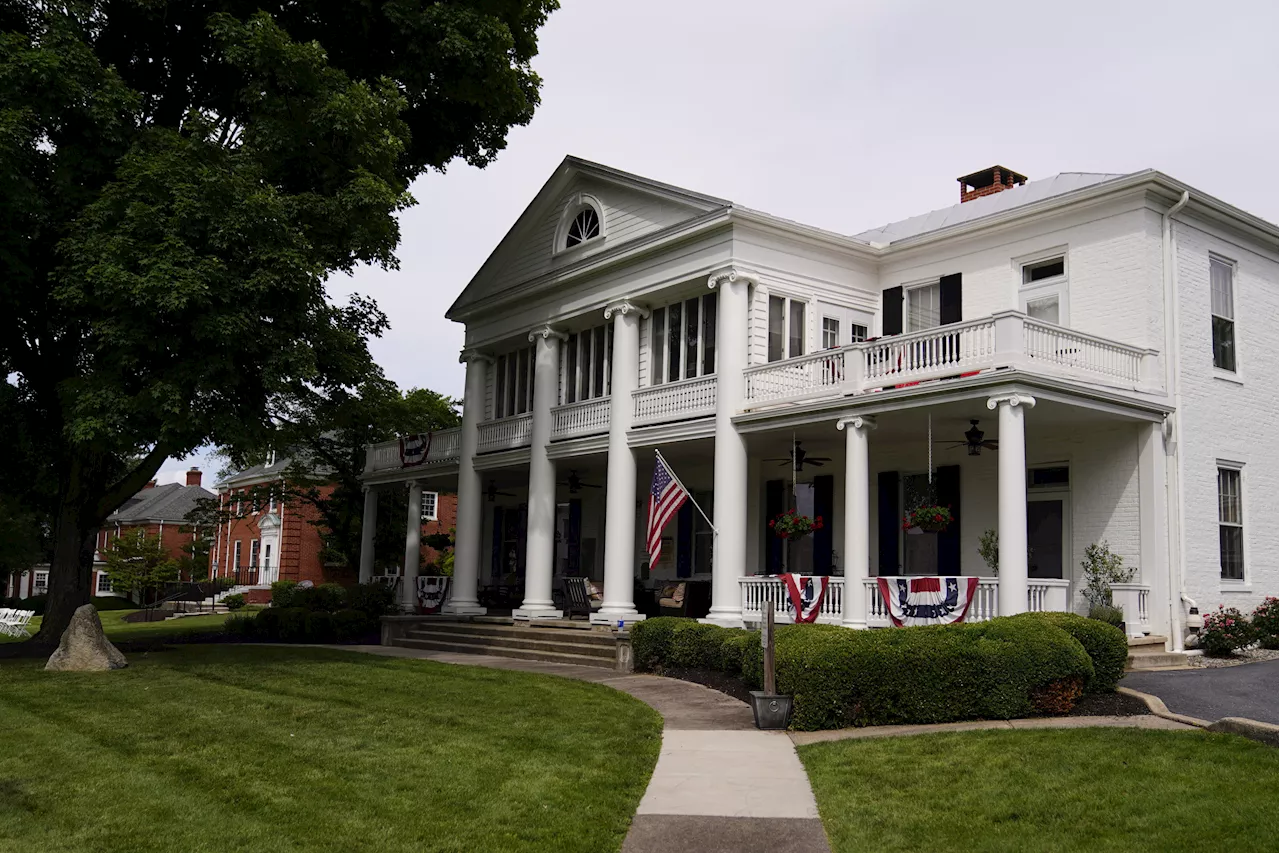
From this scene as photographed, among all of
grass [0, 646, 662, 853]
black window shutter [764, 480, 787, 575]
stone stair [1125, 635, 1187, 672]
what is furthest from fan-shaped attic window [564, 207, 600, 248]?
stone stair [1125, 635, 1187, 672]

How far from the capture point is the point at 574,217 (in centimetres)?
2350

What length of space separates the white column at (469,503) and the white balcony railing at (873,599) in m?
8.76

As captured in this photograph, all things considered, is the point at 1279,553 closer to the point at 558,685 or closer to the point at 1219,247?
the point at 1219,247

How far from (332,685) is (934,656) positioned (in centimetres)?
783

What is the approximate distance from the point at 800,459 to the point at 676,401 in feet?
8.34

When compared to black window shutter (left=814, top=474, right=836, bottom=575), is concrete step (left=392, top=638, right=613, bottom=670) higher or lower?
lower

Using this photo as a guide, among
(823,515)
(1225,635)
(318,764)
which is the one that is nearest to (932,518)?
(1225,635)

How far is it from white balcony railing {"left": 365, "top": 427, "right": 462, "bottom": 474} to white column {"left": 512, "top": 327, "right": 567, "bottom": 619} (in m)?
4.54

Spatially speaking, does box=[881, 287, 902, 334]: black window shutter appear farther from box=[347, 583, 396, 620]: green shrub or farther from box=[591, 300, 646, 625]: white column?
box=[347, 583, 396, 620]: green shrub

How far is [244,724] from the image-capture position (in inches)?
438

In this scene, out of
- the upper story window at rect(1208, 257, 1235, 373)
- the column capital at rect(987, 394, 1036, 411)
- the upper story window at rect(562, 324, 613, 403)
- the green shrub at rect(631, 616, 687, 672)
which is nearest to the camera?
the column capital at rect(987, 394, 1036, 411)

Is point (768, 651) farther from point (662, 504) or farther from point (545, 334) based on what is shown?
point (545, 334)

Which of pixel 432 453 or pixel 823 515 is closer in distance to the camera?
pixel 823 515

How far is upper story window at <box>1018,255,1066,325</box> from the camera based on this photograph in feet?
59.5
